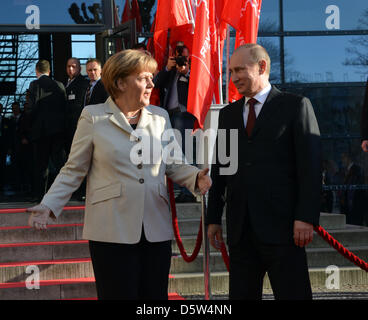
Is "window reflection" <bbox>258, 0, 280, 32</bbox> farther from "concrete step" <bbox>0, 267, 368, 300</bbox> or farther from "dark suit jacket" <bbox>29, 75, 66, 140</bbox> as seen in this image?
"concrete step" <bbox>0, 267, 368, 300</bbox>

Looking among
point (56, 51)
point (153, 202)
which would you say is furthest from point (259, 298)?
point (56, 51)

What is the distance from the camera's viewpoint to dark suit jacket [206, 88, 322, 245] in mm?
3549

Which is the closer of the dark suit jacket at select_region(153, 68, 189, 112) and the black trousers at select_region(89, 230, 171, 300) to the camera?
the black trousers at select_region(89, 230, 171, 300)

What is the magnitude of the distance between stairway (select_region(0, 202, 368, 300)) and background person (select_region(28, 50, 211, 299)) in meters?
2.83

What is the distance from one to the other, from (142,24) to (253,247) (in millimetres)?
7939

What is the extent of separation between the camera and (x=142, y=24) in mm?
11086

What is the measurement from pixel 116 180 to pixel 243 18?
4.56 m

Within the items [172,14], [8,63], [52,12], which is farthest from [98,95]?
[8,63]

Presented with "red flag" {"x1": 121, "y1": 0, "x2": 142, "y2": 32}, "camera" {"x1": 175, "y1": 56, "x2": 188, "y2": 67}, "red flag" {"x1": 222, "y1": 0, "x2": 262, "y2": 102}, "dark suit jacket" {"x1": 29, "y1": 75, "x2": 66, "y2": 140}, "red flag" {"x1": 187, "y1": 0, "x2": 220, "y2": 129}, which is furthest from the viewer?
"red flag" {"x1": 121, "y1": 0, "x2": 142, "y2": 32}

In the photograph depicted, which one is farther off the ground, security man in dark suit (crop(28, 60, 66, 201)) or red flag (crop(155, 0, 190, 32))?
red flag (crop(155, 0, 190, 32))

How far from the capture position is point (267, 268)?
3695 millimetres

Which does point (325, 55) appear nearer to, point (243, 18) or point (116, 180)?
point (243, 18)

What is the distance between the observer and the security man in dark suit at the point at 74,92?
9.27 metres

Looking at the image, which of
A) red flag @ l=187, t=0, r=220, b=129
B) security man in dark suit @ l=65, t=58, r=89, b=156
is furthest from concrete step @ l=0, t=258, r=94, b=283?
security man in dark suit @ l=65, t=58, r=89, b=156
